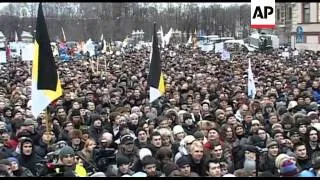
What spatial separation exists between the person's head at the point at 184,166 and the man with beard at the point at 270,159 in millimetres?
1030

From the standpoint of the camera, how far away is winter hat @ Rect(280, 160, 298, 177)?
7.14m

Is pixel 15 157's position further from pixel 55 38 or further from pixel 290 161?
pixel 55 38

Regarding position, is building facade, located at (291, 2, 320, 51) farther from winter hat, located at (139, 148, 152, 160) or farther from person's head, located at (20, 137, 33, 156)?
person's head, located at (20, 137, 33, 156)

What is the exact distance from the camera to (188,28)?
57.2 m

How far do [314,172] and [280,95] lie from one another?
823cm

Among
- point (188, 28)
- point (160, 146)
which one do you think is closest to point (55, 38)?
point (188, 28)

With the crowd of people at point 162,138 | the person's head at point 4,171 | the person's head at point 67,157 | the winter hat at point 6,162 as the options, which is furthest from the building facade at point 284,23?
the person's head at point 4,171

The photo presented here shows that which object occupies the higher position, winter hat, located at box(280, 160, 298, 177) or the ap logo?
the ap logo

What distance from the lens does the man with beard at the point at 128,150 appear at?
8054mm

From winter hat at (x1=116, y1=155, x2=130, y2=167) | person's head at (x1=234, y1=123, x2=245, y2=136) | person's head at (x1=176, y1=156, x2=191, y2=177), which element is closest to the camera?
person's head at (x1=176, y1=156, x2=191, y2=177)

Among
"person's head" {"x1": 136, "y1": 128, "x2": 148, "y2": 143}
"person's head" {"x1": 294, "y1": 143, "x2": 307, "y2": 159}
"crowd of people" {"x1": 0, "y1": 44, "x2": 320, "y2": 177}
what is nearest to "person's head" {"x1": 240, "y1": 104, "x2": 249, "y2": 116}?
"crowd of people" {"x1": 0, "y1": 44, "x2": 320, "y2": 177}

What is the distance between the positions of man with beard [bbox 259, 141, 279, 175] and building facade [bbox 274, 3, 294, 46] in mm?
42982

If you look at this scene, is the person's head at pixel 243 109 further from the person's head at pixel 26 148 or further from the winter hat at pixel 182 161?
the person's head at pixel 26 148

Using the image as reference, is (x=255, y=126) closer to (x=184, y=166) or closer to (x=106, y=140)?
(x=106, y=140)
